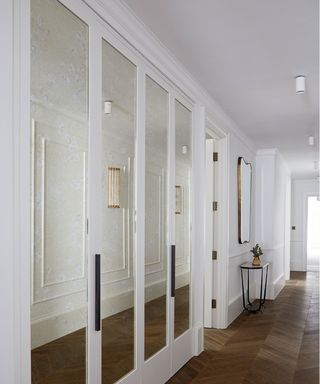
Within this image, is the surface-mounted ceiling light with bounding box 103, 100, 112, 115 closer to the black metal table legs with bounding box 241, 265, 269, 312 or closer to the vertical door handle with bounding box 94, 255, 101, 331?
the vertical door handle with bounding box 94, 255, 101, 331

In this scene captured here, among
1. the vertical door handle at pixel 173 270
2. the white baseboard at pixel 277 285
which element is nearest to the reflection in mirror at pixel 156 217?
the vertical door handle at pixel 173 270

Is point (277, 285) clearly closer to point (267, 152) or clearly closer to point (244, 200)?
point (244, 200)

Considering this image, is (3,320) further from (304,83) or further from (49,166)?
(304,83)

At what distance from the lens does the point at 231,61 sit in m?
3.36

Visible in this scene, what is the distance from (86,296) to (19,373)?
58 cm

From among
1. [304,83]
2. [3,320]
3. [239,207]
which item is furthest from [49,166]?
[239,207]

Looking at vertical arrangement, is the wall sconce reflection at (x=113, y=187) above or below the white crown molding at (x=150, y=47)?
below

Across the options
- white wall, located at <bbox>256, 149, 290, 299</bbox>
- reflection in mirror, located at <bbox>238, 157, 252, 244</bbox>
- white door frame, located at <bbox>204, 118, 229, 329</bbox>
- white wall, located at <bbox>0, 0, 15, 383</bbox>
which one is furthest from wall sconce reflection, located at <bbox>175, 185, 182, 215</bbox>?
white wall, located at <bbox>256, 149, 290, 299</bbox>

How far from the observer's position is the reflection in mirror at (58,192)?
6.04 ft

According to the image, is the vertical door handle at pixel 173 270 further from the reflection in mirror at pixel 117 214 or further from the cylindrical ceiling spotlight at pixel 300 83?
the cylindrical ceiling spotlight at pixel 300 83

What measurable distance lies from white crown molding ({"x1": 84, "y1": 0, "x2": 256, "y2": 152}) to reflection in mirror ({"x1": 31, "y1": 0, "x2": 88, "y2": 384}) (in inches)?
10.3

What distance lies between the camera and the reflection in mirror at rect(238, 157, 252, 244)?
19.5ft

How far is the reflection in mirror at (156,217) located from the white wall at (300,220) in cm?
908

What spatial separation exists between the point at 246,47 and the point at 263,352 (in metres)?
2.90
